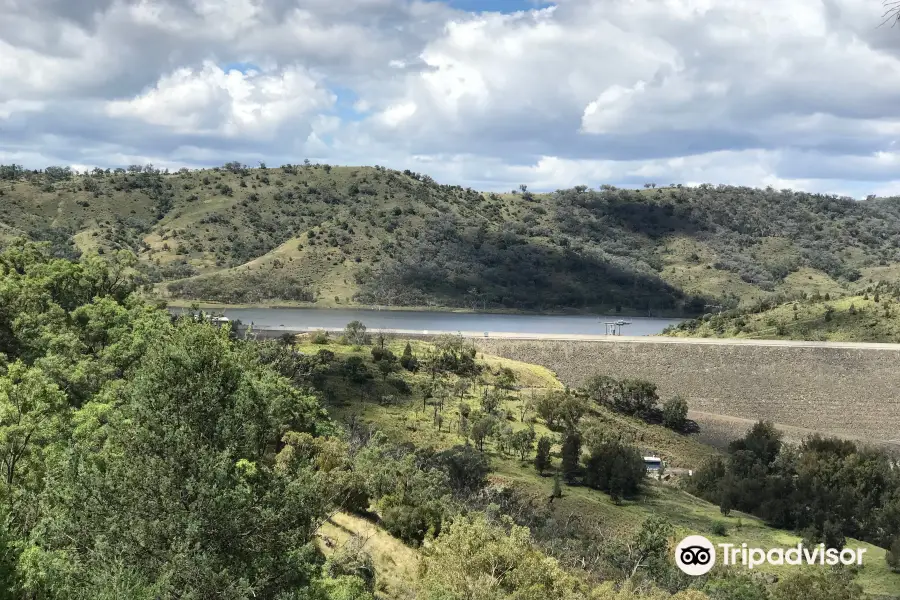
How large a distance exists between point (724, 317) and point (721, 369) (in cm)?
2469

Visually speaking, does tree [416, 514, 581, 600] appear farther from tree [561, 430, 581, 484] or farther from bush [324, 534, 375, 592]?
tree [561, 430, 581, 484]

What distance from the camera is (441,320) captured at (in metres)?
105

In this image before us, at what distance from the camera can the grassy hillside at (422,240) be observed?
12188cm

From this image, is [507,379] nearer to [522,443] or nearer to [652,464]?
[652,464]

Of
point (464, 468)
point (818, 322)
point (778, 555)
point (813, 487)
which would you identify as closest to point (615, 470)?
point (464, 468)

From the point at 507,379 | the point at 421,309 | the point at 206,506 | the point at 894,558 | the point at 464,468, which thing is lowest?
the point at 894,558

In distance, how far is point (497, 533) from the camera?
16984mm

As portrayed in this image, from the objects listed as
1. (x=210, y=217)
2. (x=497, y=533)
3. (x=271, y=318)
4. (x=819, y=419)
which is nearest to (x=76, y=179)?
(x=210, y=217)

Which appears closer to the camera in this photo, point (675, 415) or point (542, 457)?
point (542, 457)

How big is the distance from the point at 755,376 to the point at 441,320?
162ft

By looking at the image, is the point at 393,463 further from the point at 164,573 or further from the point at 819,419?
the point at 819,419

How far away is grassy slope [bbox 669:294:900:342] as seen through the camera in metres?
74.2

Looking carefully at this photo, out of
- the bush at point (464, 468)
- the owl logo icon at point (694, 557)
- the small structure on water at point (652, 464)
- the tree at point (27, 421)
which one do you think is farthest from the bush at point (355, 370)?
the tree at point (27, 421)

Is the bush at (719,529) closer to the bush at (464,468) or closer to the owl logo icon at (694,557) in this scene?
the owl logo icon at (694,557)
